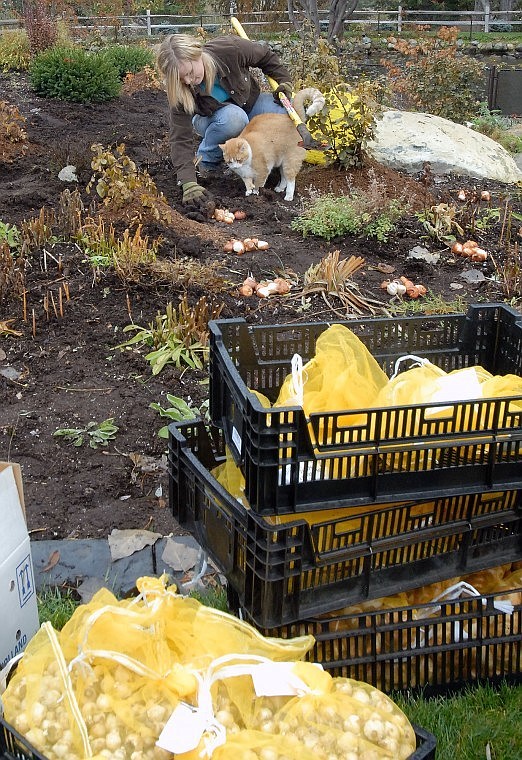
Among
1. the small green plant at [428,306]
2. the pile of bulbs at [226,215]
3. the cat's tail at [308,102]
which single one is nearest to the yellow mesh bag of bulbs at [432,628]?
the small green plant at [428,306]

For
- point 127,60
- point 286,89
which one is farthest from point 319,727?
point 127,60

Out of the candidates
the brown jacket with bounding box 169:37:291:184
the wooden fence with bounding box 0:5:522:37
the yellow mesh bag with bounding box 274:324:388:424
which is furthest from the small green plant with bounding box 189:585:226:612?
the wooden fence with bounding box 0:5:522:37

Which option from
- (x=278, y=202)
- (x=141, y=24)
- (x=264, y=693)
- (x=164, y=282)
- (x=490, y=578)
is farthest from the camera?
(x=141, y=24)

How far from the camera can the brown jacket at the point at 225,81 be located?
727cm

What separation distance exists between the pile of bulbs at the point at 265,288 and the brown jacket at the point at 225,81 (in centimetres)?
205

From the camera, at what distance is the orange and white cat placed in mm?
7301

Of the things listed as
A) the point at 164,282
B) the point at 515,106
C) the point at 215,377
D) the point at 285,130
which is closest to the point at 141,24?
the point at 515,106

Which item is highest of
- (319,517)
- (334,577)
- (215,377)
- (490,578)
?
(215,377)

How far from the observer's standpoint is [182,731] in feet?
5.98

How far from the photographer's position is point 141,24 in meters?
28.3

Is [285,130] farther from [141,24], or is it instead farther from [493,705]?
[141,24]

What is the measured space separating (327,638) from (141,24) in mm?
29318

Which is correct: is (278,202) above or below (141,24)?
below

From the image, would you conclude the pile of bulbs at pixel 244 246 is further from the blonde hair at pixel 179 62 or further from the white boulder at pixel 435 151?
the white boulder at pixel 435 151
